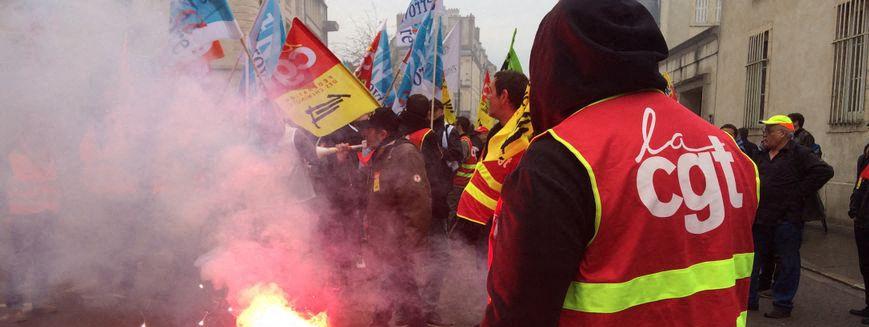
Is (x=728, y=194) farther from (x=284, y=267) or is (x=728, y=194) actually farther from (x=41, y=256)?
Result: (x=41, y=256)

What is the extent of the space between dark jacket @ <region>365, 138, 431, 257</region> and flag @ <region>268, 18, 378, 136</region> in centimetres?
60

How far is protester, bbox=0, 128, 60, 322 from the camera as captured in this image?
13.8 feet

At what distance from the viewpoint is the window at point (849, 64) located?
30.7ft

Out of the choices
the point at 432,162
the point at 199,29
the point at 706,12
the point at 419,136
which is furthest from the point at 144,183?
the point at 706,12

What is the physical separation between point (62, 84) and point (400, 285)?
8.96ft

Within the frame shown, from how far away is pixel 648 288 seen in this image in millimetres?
1266

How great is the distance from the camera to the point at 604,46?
1287 millimetres

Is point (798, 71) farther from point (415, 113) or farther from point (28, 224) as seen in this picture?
point (28, 224)

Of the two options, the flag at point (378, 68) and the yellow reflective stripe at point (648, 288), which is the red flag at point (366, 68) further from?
the yellow reflective stripe at point (648, 288)

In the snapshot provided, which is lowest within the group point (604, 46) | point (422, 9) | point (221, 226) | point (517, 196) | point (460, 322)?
point (460, 322)

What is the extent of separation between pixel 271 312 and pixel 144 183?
165cm

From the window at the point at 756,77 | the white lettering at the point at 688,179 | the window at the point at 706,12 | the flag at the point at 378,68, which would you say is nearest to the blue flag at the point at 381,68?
the flag at the point at 378,68

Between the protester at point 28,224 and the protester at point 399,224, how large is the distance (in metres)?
2.45

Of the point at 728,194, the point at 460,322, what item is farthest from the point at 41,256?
the point at 728,194
